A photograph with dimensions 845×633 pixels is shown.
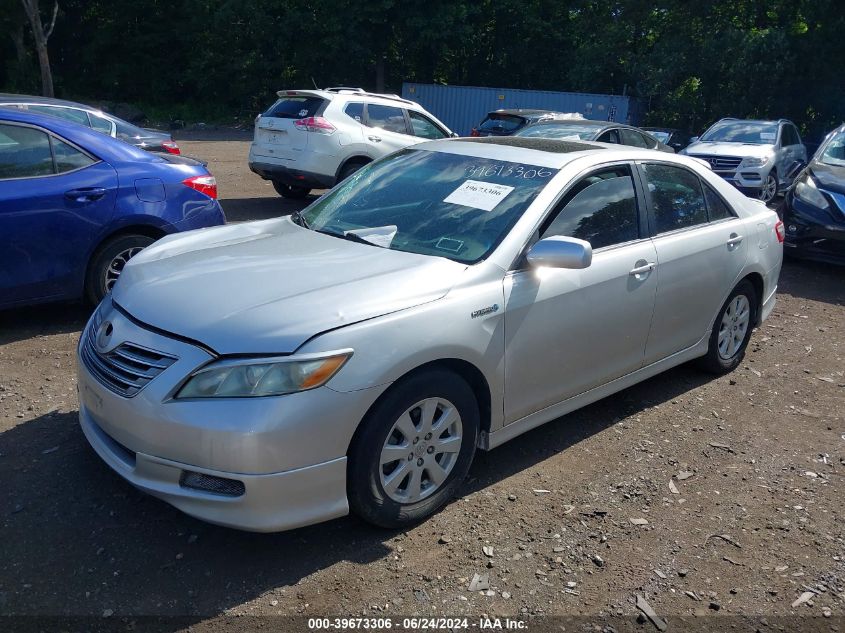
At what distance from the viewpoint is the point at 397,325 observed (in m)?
3.37

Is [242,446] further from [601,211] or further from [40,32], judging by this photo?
[40,32]

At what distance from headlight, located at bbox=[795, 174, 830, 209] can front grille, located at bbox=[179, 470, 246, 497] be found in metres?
8.23

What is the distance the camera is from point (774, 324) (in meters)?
7.32

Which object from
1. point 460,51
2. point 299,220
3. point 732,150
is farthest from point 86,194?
point 460,51

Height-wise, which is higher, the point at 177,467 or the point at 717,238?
the point at 717,238

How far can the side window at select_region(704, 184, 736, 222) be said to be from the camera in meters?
5.34

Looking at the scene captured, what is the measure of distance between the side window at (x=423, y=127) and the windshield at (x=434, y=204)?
322 inches

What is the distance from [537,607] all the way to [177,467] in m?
1.52

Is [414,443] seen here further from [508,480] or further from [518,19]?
[518,19]

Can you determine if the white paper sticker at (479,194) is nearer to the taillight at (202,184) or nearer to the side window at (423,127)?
the taillight at (202,184)

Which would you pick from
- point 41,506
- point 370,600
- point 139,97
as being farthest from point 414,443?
point 139,97

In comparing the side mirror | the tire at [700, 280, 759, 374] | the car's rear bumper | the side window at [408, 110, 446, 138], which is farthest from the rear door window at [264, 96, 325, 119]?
the side mirror

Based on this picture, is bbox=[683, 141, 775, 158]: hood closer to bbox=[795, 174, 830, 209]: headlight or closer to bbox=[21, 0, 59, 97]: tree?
bbox=[795, 174, 830, 209]: headlight

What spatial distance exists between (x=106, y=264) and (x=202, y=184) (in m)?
1.07
